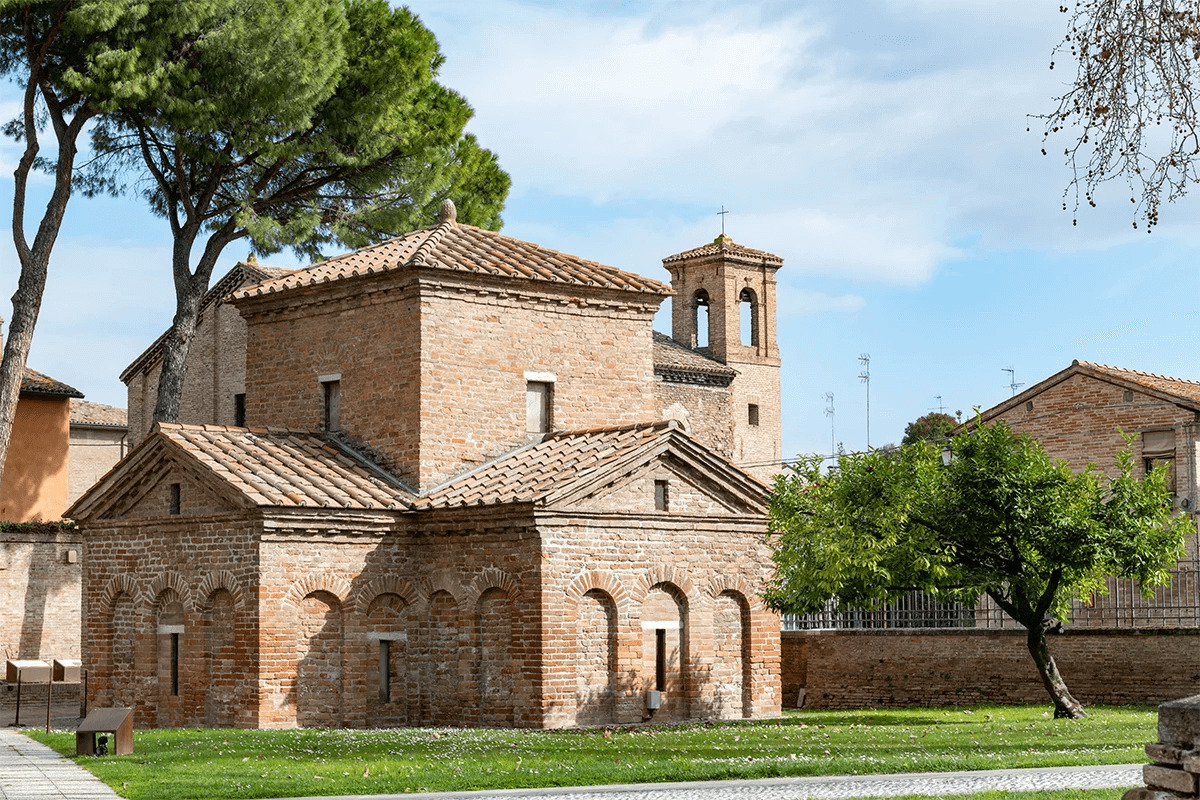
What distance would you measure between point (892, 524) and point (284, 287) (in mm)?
10032

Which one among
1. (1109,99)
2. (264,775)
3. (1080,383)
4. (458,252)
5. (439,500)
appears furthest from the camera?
(1080,383)

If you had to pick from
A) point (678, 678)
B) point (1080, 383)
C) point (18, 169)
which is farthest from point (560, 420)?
point (1080, 383)

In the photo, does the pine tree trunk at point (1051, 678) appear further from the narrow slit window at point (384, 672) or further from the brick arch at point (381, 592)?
the narrow slit window at point (384, 672)

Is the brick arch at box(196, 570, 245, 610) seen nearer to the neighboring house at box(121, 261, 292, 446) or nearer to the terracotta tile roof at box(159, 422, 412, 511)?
the terracotta tile roof at box(159, 422, 412, 511)

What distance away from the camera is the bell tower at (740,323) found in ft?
172

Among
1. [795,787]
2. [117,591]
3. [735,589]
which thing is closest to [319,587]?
[117,591]

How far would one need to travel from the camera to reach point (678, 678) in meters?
20.2

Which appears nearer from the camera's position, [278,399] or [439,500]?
[439,500]

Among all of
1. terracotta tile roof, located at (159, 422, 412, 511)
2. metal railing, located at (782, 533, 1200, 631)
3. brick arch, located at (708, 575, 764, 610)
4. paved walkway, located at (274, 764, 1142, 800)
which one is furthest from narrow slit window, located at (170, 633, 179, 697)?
metal railing, located at (782, 533, 1200, 631)

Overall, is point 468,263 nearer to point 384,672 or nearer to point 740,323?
point 384,672

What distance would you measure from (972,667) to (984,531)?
5.59 meters

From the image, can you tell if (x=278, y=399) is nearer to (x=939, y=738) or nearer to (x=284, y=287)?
(x=284, y=287)

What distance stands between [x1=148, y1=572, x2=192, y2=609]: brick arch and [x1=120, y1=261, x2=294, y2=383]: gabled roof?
15.9m

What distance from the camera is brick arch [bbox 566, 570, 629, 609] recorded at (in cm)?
1916
